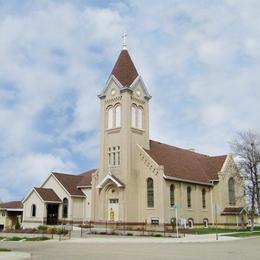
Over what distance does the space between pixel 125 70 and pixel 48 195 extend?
20368 mm

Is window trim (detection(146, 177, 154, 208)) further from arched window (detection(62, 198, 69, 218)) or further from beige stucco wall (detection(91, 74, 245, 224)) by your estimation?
arched window (detection(62, 198, 69, 218))

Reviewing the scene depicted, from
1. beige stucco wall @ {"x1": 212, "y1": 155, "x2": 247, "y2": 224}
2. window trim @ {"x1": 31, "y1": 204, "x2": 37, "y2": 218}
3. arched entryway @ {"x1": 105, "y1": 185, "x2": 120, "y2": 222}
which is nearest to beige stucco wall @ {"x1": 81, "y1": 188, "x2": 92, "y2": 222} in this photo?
arched entryway @ {"x1": 105, "y1": 185, "x2": 120, "y2": 222}

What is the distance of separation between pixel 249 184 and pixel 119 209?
17506 mm

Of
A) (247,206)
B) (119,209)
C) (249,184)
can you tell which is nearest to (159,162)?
(119,209)

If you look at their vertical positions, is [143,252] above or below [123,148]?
below

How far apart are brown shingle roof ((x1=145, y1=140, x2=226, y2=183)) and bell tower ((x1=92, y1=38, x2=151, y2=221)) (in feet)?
9.32

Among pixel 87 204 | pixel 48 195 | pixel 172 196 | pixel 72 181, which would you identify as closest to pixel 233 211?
pixel 172 196

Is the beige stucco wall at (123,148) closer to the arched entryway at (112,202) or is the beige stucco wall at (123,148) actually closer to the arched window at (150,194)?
the arched entryway at (112,202)

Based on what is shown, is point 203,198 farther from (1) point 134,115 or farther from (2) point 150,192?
(1) point 134,115

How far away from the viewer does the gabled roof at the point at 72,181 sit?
57562 millimetres

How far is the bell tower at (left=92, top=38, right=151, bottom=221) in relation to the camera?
50.7 m

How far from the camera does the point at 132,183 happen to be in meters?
50.9

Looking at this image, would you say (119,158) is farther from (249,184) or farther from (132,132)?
(249,184)

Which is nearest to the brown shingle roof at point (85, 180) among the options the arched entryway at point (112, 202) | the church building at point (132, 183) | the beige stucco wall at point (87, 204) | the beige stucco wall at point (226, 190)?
the church building at point (132, 183)
